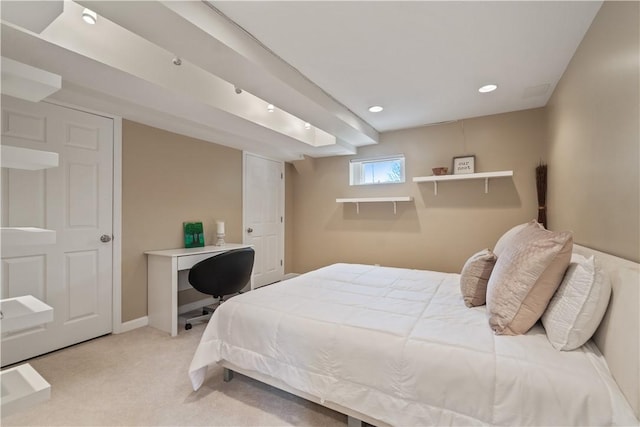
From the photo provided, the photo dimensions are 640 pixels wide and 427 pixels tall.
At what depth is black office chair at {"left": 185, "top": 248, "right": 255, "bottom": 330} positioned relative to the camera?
2.87 meters

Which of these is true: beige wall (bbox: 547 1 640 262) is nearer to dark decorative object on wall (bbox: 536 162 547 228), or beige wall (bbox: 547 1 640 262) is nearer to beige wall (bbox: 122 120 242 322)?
dark decorative object on wall (bbox: 536 162 547 228)

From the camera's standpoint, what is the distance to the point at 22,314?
33.8 inches

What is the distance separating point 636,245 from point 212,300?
3.85 metres

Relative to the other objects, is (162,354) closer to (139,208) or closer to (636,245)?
(139,208)

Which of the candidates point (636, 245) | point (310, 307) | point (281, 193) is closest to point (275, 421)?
point (310, 307)

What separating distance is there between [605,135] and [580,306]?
1005 mm

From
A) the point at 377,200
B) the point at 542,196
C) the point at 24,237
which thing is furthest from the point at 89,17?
the point at 542,196

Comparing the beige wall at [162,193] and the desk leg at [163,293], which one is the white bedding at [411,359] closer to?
the desk leg at [163,293]

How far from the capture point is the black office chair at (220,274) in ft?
9.41

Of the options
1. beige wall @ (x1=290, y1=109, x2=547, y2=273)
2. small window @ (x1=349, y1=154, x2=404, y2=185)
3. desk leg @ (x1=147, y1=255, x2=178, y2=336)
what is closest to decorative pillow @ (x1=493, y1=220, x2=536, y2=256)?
beige wall @ (x1=290, y1=109, x2=547, y2=273)

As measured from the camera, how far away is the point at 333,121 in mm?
3051

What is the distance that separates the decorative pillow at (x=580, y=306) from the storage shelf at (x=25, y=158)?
1954 millimetres

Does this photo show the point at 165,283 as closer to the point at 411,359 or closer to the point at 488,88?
the point at 411,359

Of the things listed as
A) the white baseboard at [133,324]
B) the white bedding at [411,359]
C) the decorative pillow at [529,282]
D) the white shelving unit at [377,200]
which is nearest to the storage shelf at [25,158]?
the white bedding at [411,359]
